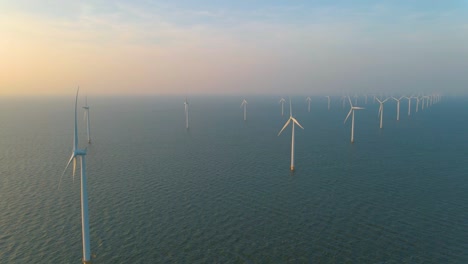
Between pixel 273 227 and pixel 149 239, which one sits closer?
pixel 149 239

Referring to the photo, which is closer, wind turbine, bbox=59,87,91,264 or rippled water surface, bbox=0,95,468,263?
wind turbine, bbox=59,87,91,264

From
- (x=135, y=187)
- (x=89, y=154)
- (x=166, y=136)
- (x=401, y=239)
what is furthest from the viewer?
(x=166, y=136)

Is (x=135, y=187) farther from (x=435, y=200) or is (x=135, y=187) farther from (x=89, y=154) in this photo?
(x=435, y=200)

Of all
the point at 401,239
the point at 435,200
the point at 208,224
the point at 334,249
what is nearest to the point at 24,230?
the point at 208,224

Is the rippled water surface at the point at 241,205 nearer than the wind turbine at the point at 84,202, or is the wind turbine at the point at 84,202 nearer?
the wind turbine at the point at 84,202

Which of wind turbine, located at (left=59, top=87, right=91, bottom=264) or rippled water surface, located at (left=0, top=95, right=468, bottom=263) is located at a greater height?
wind turbine, located at (left=59, top=87, right=91, bottom=264)

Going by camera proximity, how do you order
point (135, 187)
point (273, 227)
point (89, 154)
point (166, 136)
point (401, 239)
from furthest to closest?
point (166, 136)
point (89, 154)
point (135, 187)
point (273, 227)
point (401, 239)

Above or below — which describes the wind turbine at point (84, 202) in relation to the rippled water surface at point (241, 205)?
above
